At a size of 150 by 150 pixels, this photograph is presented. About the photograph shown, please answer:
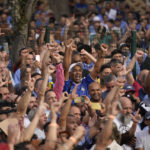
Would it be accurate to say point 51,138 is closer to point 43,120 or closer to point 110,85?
point 43,120

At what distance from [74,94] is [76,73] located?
169 centimetres

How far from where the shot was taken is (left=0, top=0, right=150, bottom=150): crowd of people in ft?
21.7

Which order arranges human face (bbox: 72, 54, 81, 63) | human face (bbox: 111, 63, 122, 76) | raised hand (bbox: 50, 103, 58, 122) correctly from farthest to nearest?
human face (bbox: 72, 54, 81, 63) → human face (bbox: 111, 63, 122, 76) → raised hand (bbox: 50, 103, 58, 122)

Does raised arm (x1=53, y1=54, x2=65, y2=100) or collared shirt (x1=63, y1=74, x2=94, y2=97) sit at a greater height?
raised arm (x1=53, y1=54, x2=65, y2=100)

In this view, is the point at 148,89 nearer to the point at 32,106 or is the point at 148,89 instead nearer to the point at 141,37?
the point at 32,106

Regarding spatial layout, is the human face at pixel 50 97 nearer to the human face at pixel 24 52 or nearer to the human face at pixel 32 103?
the human face at pixel 32 103

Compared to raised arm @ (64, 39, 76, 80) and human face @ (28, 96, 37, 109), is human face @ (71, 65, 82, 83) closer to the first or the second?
raised arm @ (64, 39, 76, 80)

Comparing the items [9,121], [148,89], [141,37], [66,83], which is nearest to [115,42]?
[141,37]

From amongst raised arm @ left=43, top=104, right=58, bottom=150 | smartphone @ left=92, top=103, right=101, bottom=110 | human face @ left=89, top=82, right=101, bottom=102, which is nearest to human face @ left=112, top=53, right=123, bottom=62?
human face @ left=89, top=82, right=101, bottom=102

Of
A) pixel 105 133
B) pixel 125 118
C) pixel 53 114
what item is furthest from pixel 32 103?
pixel 105 133

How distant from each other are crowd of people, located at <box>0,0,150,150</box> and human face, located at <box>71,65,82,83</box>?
2 cm

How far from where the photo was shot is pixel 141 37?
12.3 m

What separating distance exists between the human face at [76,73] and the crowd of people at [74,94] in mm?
17

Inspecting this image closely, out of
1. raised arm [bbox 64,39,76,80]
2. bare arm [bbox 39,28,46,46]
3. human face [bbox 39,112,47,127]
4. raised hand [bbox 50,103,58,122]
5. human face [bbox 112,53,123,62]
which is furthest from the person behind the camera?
bare arm [bbox 39,28,46,46]
